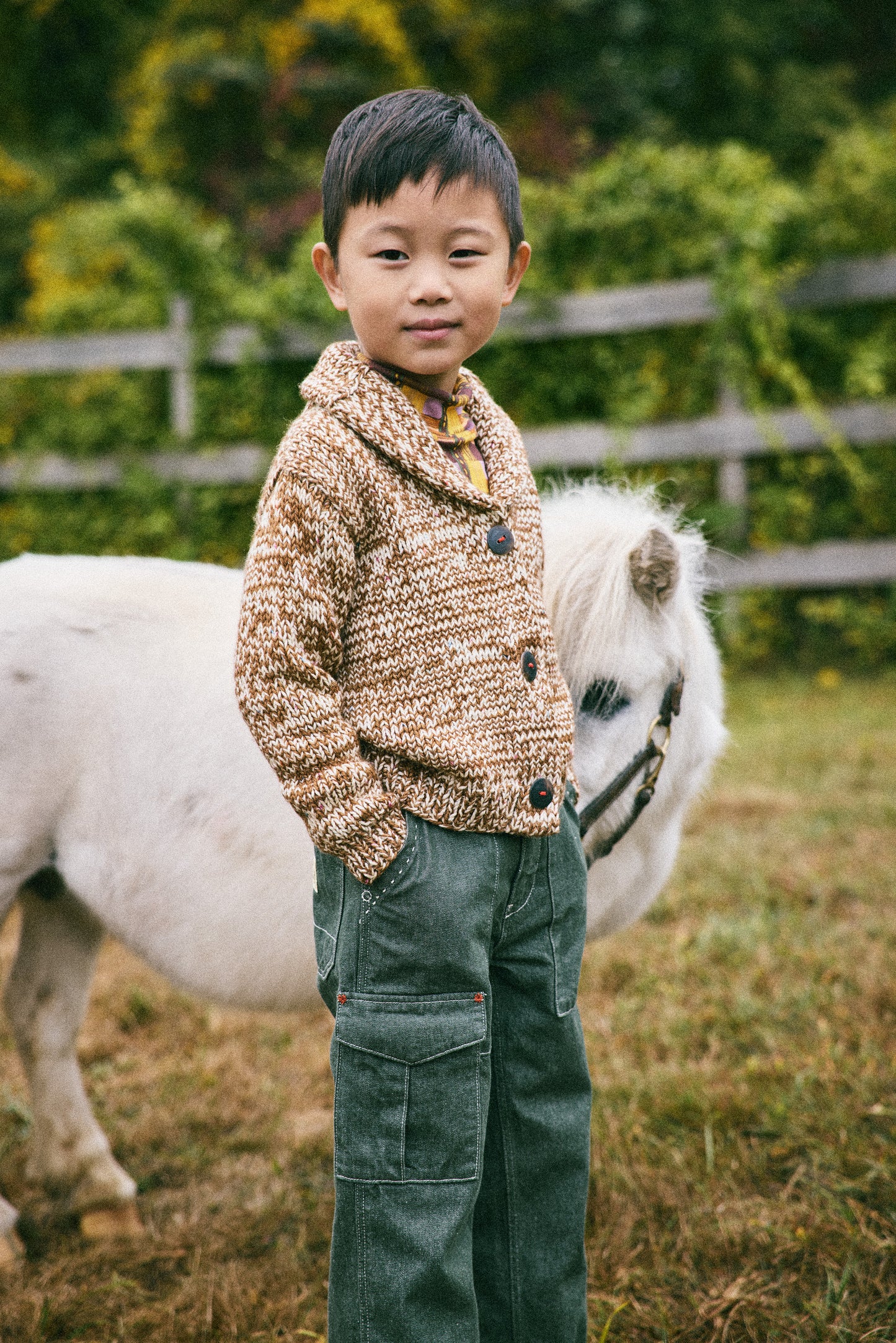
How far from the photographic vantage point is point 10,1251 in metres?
2.19

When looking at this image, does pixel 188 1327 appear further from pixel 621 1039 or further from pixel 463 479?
pixel 463 479

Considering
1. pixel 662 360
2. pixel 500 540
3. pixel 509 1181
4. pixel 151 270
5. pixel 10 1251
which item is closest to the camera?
pixel 500 540

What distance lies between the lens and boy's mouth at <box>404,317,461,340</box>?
1352 millimetres

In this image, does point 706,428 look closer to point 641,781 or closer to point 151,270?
point 151,270

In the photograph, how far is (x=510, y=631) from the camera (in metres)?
1.40

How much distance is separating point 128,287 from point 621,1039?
310 inches

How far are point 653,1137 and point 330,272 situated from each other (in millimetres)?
1897

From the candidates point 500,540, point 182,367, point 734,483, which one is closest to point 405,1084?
point 500,540

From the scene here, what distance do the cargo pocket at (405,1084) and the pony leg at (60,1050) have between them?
1.29 meters

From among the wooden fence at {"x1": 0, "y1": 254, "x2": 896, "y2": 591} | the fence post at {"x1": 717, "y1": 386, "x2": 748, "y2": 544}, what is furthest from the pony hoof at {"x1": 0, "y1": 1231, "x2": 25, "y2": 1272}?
the fence post at {"x1": 717, "y1": 386, "x2": 748, "y2": 544}

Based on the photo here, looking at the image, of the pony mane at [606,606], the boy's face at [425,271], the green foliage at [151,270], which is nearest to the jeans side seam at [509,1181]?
the pony mane at [606,606]

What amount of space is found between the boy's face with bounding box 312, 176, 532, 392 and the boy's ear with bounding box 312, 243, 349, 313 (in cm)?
3

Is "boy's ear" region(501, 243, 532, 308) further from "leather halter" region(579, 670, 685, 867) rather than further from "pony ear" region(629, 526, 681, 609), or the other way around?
"leather halter" region(579, 670, 685, 867)

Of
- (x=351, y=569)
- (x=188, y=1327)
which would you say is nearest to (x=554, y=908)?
(x=351, y=569)
